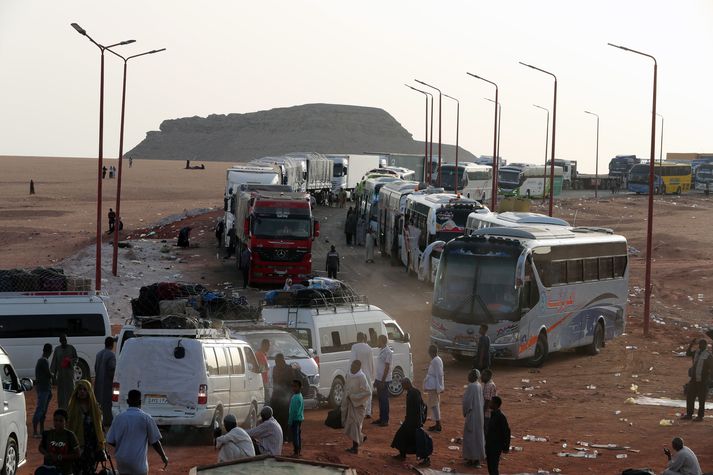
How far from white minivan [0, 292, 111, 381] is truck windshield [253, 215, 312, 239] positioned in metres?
17.4

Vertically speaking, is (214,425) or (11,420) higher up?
(11,420)

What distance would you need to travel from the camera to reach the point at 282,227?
46656 mm

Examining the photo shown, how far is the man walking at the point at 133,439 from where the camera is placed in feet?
48.3

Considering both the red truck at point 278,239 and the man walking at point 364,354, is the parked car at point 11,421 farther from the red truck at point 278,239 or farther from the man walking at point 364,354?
the red truck at point 278,239

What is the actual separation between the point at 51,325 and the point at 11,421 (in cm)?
1233

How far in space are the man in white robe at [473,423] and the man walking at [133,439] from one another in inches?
244

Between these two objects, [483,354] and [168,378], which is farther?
[483,354]

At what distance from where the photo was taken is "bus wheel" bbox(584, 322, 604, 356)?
35.9 m

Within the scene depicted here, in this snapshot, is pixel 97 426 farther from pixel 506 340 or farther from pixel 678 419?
pixel 506 340

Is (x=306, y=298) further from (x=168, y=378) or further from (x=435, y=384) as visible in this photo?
(x=168, y=378)

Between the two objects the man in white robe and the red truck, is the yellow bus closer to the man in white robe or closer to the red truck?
the red truck

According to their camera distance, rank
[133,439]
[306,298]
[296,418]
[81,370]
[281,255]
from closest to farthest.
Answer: [133,439], [296,418], [306,298], [81,370], [281,255]

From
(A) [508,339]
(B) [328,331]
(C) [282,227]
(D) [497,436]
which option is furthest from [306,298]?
(C) [282,227]

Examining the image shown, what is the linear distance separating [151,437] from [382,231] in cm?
4552
